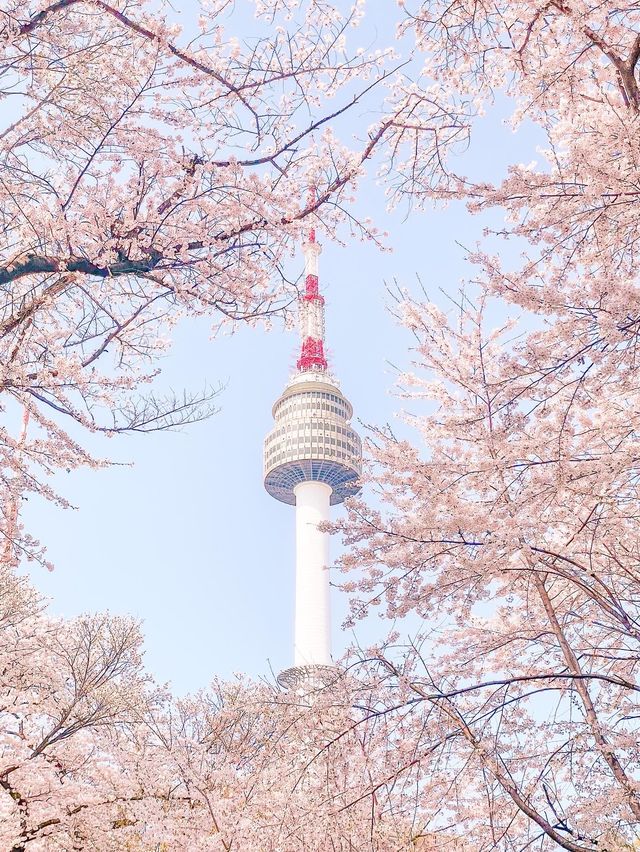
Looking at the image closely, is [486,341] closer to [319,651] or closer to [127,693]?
[127,693]

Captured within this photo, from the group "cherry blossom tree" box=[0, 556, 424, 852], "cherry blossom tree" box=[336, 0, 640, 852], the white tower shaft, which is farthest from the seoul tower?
"cherry blossom tree" box=[336, 0, 640, 852]

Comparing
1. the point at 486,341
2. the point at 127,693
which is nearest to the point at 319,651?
the point at 127,693

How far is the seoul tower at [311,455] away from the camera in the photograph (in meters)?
52.8

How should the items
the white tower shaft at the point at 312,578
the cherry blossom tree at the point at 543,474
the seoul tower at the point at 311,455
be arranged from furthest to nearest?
the seoul tower at the point at 311,455 < the white tower shaft at the point at 312,578 < the cherry blossom tree at the point at 543,474

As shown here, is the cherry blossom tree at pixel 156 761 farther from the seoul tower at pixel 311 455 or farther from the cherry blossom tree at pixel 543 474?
the seoul tower at pixel 311 455

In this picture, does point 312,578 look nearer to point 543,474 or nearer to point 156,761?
point 156,761

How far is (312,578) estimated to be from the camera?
52.7 meters

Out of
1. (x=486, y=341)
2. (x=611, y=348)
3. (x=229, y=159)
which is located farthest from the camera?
(x=486, y=341)

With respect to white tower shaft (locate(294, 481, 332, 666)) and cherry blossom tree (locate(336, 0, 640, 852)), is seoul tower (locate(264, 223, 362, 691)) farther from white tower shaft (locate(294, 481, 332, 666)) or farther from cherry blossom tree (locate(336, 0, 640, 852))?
cherry blossom tree (locate(336, 0, 640, 852))

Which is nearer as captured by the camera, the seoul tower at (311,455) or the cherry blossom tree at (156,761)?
the cherry blossom tree at (156,761)

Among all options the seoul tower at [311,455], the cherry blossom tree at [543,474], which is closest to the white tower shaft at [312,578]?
the seoul tower at [311,455]

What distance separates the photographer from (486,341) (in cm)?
625

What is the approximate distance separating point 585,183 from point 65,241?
2826 mm

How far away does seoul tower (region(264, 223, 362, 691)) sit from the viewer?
52.8m
